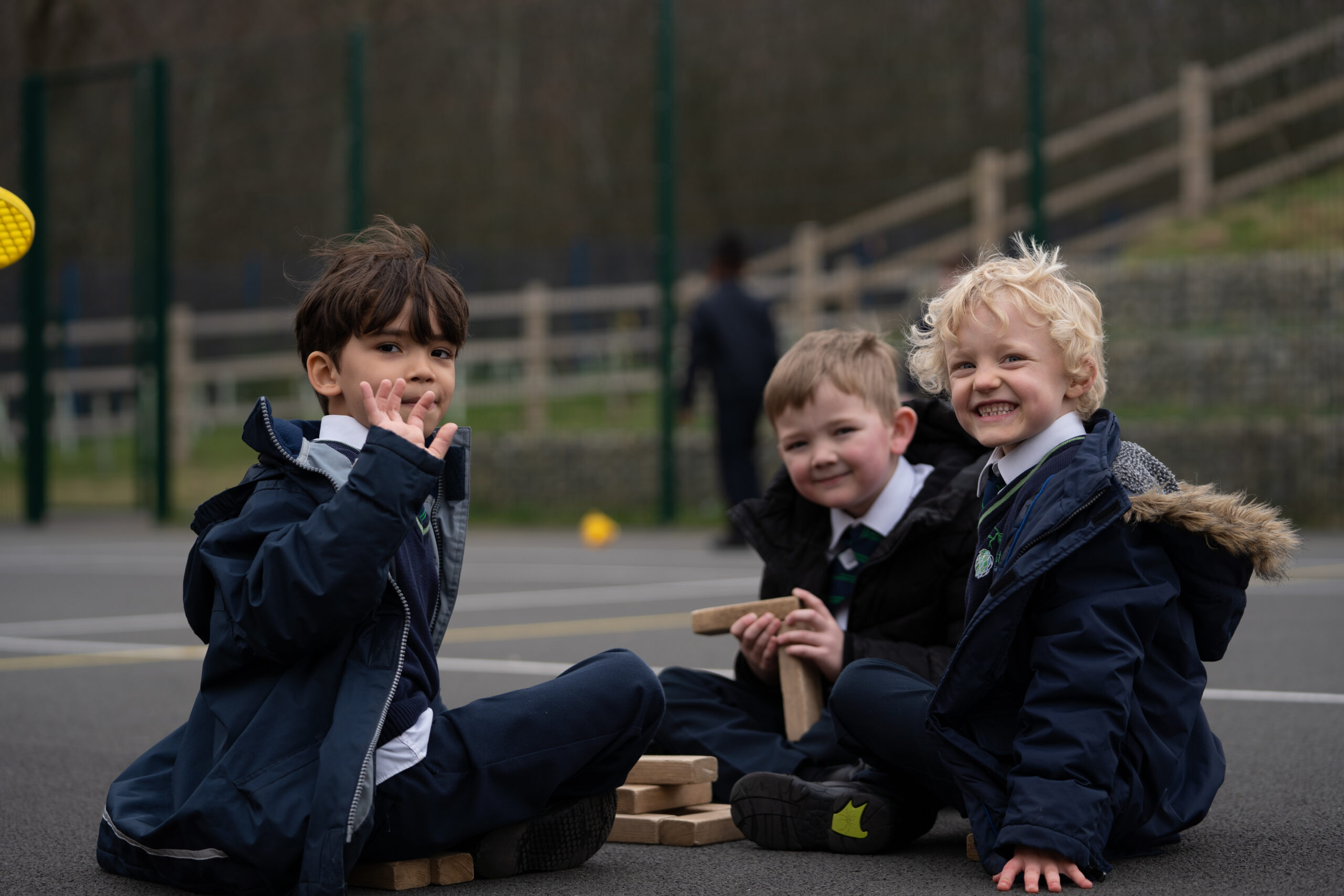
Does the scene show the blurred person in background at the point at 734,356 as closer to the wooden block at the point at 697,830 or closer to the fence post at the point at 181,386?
the fence post at the point at 181,386

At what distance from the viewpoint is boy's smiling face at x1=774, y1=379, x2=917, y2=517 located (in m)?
3.36

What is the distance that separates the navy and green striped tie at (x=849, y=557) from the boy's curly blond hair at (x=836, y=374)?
0.26m

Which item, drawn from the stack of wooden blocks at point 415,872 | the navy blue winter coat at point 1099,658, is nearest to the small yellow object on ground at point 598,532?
the stack of wooden blocks at point 415,872

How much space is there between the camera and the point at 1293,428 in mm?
9812

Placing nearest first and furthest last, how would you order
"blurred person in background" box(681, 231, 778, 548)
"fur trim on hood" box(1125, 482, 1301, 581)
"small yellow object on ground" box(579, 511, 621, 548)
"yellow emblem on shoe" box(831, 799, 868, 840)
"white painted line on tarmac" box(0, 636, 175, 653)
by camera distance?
"fur trim on hood" box(1125, 482, 1301, 581), "yellow emblem on shoe" box(831, 799, 868, 840), "white painted line on tarmac" box(0, 636, 175, 653), "blurred person in background" box(681, 231, 778, 548), "small yellow object on ground" box(579, 511, 621, 548)

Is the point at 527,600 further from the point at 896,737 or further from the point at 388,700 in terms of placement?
the point at 388,700

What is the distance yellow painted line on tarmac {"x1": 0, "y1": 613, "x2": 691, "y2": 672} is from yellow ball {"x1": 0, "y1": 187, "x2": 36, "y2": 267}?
2.64m

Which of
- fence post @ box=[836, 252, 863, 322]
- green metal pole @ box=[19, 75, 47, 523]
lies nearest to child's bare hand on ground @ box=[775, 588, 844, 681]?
fence post @ box=[836, 252, 863, 322]

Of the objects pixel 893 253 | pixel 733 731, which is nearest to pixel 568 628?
pixel 733 731

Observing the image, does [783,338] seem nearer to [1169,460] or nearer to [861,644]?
[1169,460]

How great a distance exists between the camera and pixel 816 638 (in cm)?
323

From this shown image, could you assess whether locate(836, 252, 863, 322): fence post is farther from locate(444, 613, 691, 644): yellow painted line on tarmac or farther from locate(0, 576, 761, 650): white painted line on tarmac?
locate(444, 613, 691, 644): yellow painted line on tarmac

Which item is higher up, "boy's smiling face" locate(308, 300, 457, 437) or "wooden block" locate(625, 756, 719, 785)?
"boy's smiling face" locate(308, 300, 457, 437)

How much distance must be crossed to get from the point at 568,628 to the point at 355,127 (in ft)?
24.6
